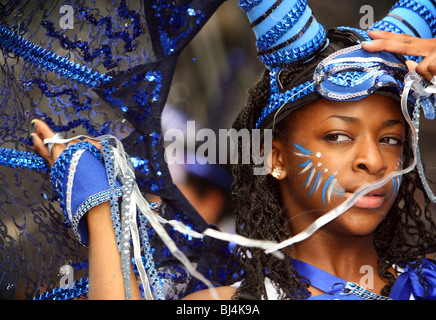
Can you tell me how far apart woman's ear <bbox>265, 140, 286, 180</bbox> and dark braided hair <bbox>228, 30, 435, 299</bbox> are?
3cm

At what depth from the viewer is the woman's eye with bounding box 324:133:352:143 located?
1.23 meters

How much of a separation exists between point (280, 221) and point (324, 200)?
17cm

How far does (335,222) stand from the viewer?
1.26 m

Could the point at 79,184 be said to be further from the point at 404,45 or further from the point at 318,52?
the point at 404,45

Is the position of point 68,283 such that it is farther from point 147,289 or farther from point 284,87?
point 284,87

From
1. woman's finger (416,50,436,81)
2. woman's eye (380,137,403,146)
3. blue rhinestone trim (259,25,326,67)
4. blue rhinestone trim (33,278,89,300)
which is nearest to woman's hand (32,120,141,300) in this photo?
blue rhinestone trim (33,278,89,300)

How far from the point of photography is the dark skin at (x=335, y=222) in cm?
120

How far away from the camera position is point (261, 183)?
1388 millimetres

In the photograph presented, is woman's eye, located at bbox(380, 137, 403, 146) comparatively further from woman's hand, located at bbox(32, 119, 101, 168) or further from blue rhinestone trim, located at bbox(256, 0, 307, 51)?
woman's hand, located at bbox(32, 119, 101, 168)

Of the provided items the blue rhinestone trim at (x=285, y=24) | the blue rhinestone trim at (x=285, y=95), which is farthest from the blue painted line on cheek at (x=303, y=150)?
the blue rhinestone trim at (x=285, y=24)

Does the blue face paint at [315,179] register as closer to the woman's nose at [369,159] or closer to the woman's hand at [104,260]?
the woman's nose at [369,159]

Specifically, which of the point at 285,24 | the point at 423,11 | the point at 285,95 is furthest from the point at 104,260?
the point at 423,11

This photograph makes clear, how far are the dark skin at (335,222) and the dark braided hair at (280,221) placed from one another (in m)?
0.04
